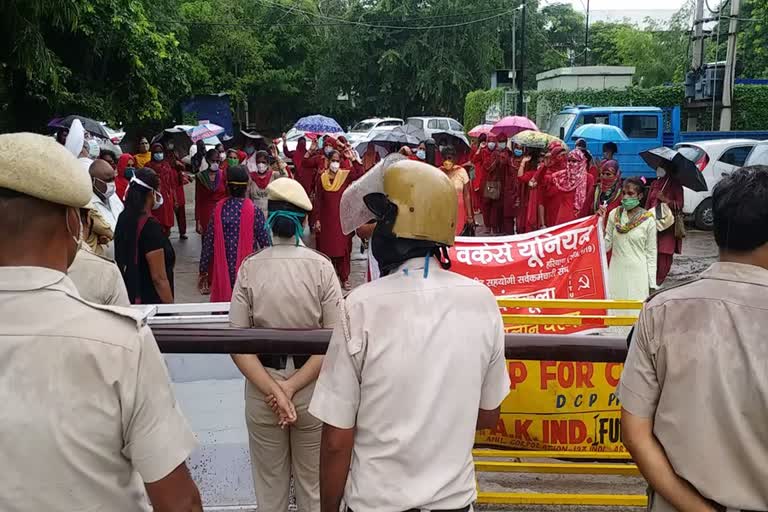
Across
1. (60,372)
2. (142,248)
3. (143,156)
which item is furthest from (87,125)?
(60,372)

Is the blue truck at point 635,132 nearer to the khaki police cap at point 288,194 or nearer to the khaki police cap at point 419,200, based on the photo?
the khaki police cap at point 288,194

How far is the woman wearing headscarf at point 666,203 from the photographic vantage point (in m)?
6.96

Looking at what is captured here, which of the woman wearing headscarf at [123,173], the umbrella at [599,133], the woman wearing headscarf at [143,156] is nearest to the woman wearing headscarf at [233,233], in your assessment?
the woman wearing headscarf at [123,173]

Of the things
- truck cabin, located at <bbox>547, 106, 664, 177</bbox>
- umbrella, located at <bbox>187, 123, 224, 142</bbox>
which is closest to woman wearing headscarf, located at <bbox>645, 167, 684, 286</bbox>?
umbrella, located at <bbox>187, 123, 224, 142</bbox>

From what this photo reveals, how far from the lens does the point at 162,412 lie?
64.4 inches

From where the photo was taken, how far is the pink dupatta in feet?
18.6

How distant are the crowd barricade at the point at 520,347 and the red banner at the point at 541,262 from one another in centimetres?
117

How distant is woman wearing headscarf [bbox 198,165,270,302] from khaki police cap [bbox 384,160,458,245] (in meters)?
3.75

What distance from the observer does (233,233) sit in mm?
5719

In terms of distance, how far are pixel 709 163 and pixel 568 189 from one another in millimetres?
5148

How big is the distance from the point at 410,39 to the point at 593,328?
3068 cm

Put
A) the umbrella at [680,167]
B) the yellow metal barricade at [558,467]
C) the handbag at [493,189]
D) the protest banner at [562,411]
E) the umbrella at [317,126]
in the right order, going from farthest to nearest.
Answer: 1. the umbrella at [317,126]
2. the handbag at [493,189]
3. the umbrella at [680,167]
4. the protest banner at [562,411]
5. the yellow metal barricade at [558,467]

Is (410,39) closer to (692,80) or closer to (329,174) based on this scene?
(692,80)

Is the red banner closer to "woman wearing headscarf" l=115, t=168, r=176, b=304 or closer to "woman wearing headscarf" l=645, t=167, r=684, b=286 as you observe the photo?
"woman wearing headscarf" l=645, t=167, r=684, b=286
